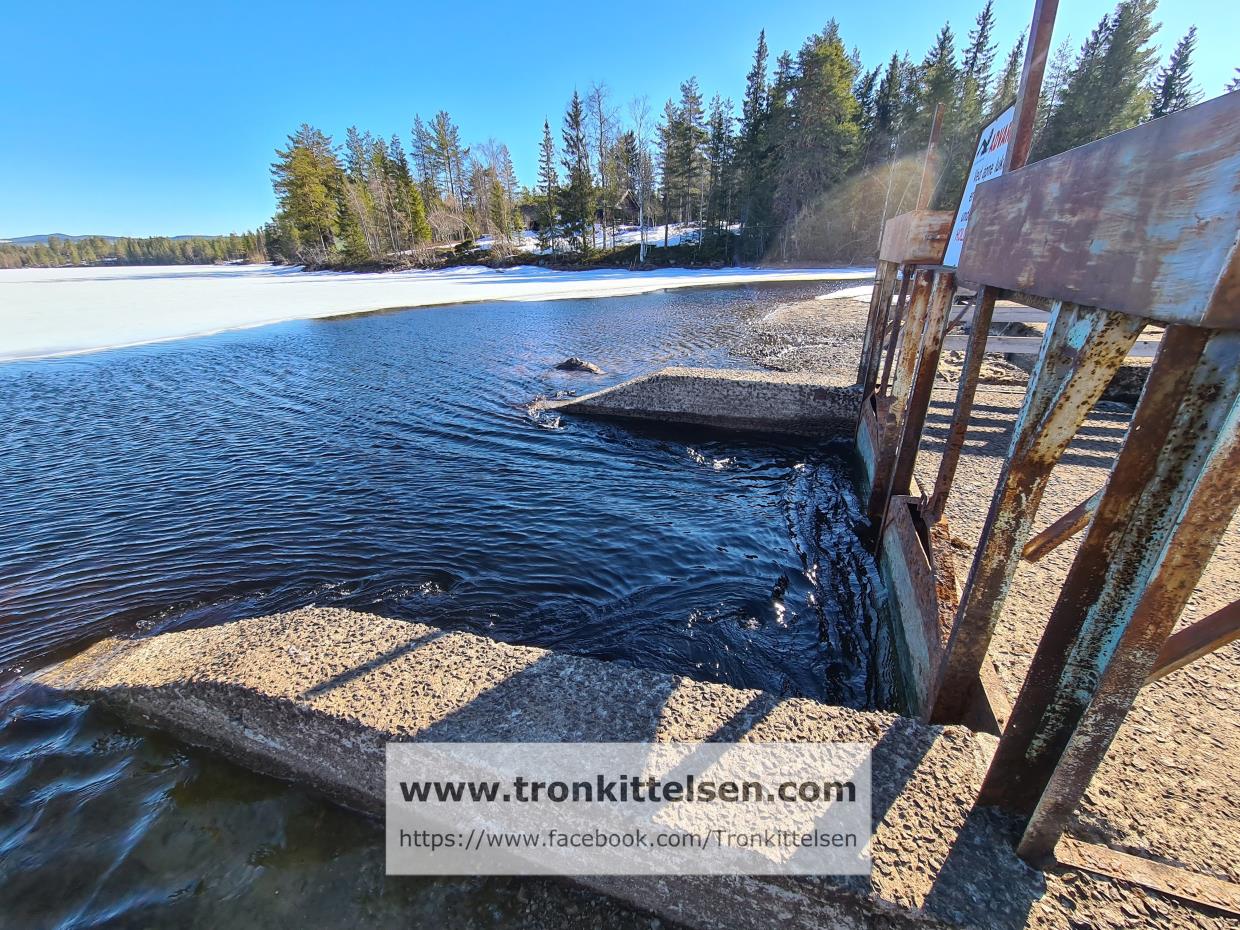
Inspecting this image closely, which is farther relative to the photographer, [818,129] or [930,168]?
[818,129]

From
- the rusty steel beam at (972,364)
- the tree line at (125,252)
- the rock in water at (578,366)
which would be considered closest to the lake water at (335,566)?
the rock in water at (578,366)

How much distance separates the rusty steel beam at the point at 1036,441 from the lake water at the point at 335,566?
1789 mm

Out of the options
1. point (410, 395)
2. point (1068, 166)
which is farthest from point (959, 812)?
point (410, 395)

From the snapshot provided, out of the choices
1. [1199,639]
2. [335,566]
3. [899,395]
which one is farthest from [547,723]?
[899,395]

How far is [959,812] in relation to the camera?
228 cm

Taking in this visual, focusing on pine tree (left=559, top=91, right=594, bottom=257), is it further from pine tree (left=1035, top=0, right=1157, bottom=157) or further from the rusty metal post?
the rusty metal post

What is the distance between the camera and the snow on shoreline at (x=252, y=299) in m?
19.6

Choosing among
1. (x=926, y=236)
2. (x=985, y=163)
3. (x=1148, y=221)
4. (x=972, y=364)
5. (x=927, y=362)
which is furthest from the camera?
(x=926, y=236)

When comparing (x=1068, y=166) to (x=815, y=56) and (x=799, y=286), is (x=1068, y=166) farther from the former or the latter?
(x=815, y=56)

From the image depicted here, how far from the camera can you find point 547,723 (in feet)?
9.04

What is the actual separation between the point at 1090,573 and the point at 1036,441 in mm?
603

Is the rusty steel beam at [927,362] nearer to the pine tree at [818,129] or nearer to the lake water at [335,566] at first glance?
the lake water at [335,566]

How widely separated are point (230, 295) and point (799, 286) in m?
37.6

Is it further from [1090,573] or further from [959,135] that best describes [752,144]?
[1090,573]
